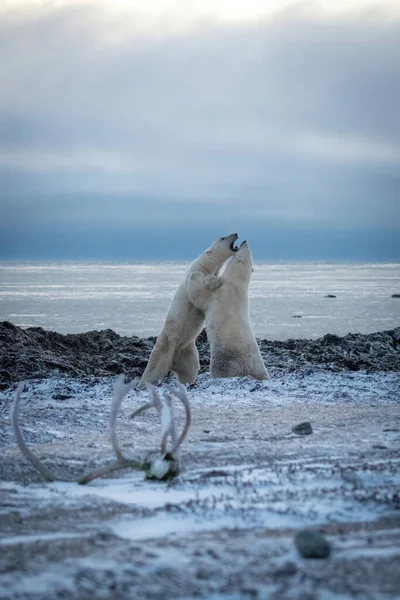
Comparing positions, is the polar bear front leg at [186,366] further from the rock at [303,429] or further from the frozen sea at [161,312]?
the frozen sea at [161,312]

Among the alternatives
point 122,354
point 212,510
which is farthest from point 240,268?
point 212,510

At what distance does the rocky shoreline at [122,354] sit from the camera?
33.3ft

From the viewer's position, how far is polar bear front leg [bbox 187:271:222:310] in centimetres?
898

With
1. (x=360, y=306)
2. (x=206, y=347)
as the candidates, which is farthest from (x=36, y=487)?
(x=360, y=306)

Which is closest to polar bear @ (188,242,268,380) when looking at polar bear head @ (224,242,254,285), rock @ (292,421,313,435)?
polar bear head @ (224,242,254,285)

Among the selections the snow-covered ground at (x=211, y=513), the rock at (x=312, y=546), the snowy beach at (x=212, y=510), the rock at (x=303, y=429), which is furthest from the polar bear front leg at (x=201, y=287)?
the rock at (x=312, y=546)

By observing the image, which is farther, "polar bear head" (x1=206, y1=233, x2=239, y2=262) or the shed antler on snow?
"polar bear head" (x1=206, y1=233, x2=239, y2=262)

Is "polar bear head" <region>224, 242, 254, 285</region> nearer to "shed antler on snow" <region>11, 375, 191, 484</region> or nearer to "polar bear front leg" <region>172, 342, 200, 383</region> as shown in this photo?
"polar bear front leg" <region>172, 342, 200, 383</region>

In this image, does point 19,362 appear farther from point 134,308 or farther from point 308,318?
point 134,308

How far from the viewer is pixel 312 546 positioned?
303 cm

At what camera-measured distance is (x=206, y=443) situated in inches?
217

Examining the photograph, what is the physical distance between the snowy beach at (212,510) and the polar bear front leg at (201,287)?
2.17 m

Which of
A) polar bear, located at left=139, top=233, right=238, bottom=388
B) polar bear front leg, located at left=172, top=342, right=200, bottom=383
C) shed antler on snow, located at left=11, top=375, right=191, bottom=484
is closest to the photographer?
shed antler on snow, located at left=11, top=375, right=191, bottom=484

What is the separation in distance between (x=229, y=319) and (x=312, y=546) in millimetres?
5955
